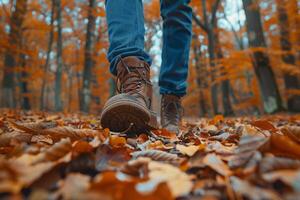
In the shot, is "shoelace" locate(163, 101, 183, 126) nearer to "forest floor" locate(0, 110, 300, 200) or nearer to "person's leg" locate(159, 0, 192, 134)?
"person's leg" locate(159, 0, 192, 134)

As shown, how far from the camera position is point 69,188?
1.39 ft

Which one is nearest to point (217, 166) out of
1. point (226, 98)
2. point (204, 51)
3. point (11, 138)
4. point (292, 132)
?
point (292, 132)

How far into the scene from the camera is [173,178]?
530 mm

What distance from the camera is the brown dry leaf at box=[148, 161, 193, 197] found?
0.48m

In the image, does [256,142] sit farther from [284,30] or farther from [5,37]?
[5,37]

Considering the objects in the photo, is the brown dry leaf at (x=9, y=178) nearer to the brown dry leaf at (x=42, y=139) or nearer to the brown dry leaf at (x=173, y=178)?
the brown dry leaf at (x=173, y=178)

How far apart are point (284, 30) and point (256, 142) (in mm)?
8162

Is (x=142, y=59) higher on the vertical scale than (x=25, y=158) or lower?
higher

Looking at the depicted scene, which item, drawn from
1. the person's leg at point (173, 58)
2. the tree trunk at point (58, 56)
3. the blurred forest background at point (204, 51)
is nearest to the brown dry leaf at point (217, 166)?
the person's leg at point (173, 58)

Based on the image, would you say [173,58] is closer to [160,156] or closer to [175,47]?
[175,47]

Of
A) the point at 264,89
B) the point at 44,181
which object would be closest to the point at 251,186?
the point at 44,181

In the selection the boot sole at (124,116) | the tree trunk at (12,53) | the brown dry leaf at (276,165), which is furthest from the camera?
the tree trunk at (12,53)

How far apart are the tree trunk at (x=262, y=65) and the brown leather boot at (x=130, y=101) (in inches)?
214

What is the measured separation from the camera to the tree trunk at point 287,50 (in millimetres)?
7137
